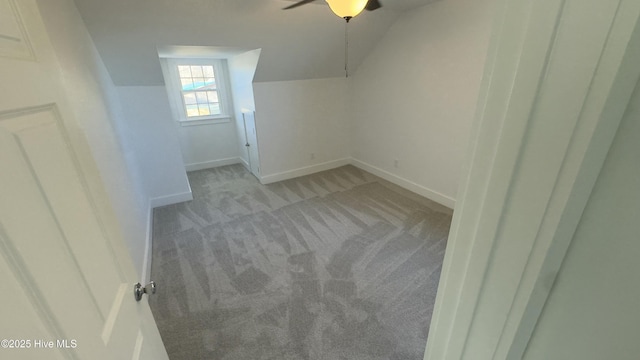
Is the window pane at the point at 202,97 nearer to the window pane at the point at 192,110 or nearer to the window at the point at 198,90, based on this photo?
the window at the point at 198,90

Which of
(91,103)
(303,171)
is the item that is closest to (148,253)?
(91,103)

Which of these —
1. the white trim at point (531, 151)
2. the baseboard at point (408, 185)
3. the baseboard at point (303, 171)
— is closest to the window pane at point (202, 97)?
the baseboard at point (303, 171)

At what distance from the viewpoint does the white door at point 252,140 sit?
4.00 m

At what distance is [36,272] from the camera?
0.44m

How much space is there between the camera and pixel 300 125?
4.26m

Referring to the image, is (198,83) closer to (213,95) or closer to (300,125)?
(213,95)

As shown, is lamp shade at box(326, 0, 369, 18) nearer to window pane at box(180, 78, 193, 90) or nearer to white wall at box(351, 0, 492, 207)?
white wall at box(351, 0, 492, 207)

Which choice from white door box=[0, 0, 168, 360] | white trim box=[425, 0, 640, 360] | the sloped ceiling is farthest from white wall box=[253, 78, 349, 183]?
white trim box=[425, 0, 640, 360]

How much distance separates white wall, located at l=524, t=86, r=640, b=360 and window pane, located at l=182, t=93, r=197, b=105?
518 centimetres

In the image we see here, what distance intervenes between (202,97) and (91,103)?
320 centimetres

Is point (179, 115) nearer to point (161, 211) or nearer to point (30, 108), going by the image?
point (161, 211)

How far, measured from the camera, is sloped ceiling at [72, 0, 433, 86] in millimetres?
2209

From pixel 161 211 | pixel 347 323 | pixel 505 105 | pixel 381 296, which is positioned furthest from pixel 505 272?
pixel 161 211

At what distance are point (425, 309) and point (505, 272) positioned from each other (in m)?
1.56
